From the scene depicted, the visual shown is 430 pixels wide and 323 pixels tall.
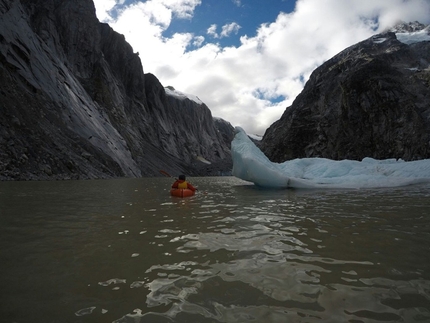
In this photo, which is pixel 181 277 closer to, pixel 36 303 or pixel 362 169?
pixel 36 303

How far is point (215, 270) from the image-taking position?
2904mm

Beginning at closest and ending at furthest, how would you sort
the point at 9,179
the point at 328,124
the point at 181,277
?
the point at 181,277 < the point at 9,179 < the point at 328,124

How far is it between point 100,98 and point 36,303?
49.3 metres

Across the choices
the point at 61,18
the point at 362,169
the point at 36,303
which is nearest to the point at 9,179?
the point at 36,303

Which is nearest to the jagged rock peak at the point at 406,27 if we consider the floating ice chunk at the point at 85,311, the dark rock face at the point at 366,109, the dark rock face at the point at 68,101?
the dark rock face at the point at 366,109

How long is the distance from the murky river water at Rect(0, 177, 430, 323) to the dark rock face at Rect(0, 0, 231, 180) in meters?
18.3

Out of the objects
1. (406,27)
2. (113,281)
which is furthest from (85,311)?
(406,27)

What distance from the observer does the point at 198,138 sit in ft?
343

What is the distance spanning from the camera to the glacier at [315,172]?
13578 millimetres

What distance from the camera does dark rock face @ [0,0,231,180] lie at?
835 inches

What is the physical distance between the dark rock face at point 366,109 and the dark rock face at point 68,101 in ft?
96.3

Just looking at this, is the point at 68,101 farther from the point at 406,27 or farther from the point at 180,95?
the point at 406,27

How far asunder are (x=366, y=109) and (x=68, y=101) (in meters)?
41.4

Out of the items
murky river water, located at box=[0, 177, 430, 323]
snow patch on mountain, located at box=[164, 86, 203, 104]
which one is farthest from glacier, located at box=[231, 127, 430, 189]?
snow patch on mountain, located at box=[164, 86, 203, 104]
